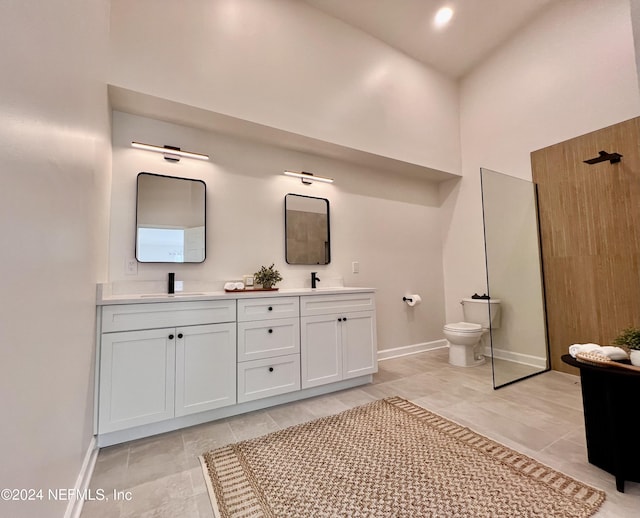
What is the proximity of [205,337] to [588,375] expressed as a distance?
2.28 metres

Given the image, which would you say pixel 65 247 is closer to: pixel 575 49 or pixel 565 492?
pixel 565 492

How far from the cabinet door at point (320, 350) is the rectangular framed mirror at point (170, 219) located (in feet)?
3.68

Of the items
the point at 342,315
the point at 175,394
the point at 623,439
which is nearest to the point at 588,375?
the point at 623,439

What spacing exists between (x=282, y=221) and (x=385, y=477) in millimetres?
2241

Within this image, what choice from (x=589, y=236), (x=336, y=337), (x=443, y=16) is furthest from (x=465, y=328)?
(x=443, y=16)

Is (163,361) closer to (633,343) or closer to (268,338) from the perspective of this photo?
(268,338)

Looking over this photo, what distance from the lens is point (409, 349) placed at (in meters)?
3.77

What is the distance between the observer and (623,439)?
1.42 metres

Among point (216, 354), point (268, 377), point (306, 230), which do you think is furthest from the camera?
point (306, 230)

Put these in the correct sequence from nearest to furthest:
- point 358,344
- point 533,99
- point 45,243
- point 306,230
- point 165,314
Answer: point 45,243, point 165,314, point 358,344, point 306,230, point 533,99

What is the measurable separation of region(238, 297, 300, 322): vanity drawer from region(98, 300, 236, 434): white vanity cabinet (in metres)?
0.08

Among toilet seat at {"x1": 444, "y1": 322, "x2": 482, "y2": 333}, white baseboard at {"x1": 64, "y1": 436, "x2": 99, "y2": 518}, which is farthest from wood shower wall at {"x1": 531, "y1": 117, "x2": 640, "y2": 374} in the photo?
white baseboard at {"x1": 64, "y1": 436, "x2": 99, "y2": 518}

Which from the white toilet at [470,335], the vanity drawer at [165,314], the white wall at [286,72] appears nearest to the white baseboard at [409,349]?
the white toilet at [470,335]

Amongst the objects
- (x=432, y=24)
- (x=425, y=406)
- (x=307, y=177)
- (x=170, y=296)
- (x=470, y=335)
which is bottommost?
(x=425, y=406)
